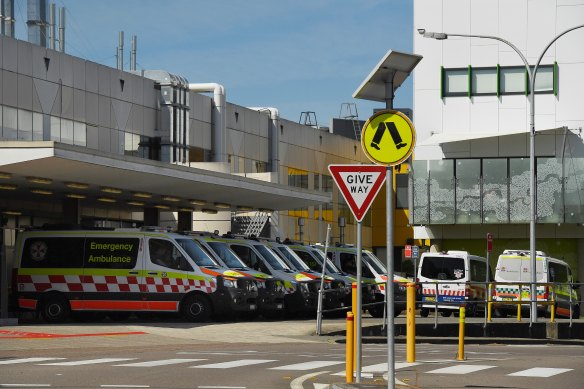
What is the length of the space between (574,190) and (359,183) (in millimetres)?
39976

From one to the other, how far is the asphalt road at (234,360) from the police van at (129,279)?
8.10 ft

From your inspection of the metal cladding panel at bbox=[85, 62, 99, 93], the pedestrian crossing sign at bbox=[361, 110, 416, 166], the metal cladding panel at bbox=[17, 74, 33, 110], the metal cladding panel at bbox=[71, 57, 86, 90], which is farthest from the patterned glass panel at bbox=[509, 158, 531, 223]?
the pedestrian crossing sign at bbox=[361, 110, 416, 166]

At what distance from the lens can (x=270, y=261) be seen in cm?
3728

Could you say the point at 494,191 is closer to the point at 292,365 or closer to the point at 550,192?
the point at 550,192

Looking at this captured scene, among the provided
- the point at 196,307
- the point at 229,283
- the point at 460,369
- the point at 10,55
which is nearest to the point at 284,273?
the point at 229,283

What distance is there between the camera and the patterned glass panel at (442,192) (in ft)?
182

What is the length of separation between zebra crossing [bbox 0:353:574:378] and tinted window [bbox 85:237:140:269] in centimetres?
1254

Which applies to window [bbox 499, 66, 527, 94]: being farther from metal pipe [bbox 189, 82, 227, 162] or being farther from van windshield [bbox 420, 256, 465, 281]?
van windshield [bbox 420, 256, 465, 281]

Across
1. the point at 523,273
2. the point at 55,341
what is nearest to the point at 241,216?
the point at 523,273

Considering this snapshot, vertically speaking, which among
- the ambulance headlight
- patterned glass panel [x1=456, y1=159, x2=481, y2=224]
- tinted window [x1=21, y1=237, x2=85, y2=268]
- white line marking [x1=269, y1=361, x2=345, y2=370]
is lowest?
white line marking [x1=269, y1=361, x2=345, y2=370]

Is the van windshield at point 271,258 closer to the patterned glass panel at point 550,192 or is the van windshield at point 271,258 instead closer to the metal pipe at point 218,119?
the metal pipe at point 218,119

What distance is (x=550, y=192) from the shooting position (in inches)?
2120

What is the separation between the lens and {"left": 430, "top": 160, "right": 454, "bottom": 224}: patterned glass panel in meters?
55.5

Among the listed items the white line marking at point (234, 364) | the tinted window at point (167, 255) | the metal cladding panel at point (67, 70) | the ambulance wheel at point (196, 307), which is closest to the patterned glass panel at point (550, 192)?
the metal cladding panel at point (67, 70)
